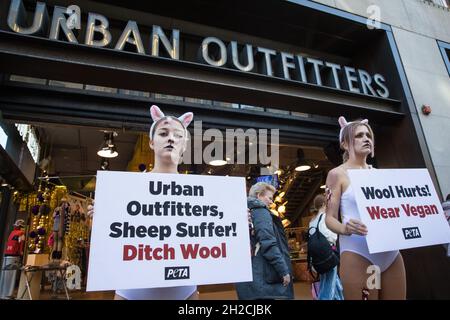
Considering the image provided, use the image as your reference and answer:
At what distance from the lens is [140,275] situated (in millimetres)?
2023

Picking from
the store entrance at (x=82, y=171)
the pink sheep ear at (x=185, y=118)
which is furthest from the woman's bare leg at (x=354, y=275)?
the store entrance at (x=82, y=171)

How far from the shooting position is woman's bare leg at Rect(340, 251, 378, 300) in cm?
243

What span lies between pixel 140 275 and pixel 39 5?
12.2ft

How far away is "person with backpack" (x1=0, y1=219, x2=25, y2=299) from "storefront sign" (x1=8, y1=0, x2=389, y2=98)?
5.24 meters

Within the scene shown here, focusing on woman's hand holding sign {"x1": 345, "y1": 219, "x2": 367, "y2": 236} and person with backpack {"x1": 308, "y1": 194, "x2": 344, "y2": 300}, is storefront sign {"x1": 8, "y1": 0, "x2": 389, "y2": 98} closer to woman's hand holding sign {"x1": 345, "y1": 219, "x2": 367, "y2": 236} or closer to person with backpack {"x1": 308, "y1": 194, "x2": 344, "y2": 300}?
person with backpack {"x1": 308, "y1": 194, "x2": 344, "y2": 300}

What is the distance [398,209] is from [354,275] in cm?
68

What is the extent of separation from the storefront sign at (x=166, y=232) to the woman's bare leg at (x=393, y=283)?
1.16 m

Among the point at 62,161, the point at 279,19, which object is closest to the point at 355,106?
the point at 279,19

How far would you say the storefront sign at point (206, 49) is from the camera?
3789 millimetres

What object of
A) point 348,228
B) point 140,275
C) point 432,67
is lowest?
point 140,275

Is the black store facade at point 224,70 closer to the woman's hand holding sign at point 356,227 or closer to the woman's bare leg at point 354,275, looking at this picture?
the woman's hand holding sign at point 356,227

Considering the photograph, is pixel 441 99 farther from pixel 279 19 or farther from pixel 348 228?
pixel 348 228

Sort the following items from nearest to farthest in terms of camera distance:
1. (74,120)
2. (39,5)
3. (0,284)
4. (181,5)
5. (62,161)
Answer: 1. (39,5)
2. (74,120)
3. (181,5)
4. (0,284)
5. (62,161)

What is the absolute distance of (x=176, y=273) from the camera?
2.10 m
